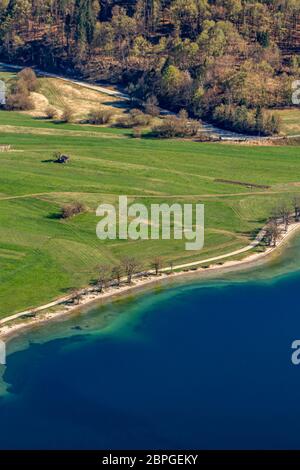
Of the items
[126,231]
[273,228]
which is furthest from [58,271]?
[273,228]

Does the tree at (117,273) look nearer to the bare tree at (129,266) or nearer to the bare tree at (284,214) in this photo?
the bare tree at (129,266)

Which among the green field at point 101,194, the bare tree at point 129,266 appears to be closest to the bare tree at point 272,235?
the green field at point 101,194

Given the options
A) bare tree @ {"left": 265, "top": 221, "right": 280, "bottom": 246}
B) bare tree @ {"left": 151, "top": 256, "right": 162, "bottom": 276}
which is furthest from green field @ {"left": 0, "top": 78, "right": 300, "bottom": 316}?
bare tree @ {"left": 265, "top": 221, "right": 280, "bottom": 246}

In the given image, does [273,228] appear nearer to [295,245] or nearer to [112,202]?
[295,245]

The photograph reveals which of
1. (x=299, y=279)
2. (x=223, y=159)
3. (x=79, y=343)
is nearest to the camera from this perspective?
(x=79, y=343)

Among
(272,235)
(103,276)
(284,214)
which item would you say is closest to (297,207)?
(284,214)

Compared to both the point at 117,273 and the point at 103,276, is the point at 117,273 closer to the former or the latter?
the point at 117,273
